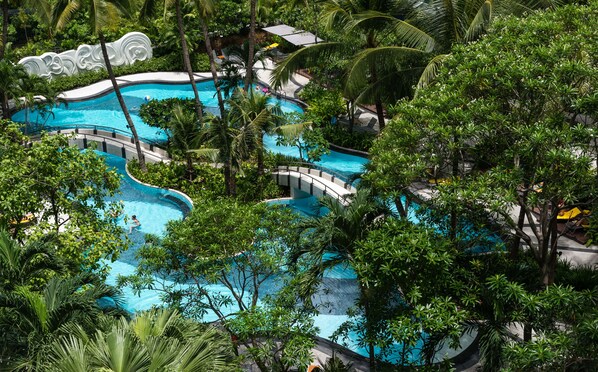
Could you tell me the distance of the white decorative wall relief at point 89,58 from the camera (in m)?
38.4

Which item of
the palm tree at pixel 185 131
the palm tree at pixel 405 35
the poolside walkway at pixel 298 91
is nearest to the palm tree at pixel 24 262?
the palm tree at pixel 405 35

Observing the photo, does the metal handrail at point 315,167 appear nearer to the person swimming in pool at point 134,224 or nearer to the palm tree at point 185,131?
the palm tree at point 185,131

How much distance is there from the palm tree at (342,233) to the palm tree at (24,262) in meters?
5.24

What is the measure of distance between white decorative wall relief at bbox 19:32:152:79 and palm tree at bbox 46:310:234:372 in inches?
1094

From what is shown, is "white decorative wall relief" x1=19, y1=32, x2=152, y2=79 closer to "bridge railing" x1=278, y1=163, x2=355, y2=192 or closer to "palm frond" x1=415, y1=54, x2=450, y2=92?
"bridge railing" x1=278, y1=163, x2=355, y2=192

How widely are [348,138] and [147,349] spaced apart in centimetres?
2299

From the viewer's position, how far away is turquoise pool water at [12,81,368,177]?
32.5 metres

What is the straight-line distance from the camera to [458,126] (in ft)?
49.8

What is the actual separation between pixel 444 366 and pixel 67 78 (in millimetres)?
29990

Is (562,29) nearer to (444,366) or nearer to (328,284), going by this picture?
(444,366)

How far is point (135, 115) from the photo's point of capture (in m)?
37.6

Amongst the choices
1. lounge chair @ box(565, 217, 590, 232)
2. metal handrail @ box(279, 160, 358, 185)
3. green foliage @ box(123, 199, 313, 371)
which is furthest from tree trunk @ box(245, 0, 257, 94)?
lounge chair @ box(565, 217, 590, 232)

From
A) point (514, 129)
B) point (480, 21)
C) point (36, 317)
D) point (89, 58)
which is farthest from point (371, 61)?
point (89, 58)

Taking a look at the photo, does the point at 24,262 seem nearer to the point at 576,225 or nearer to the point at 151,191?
the point at 576,225
